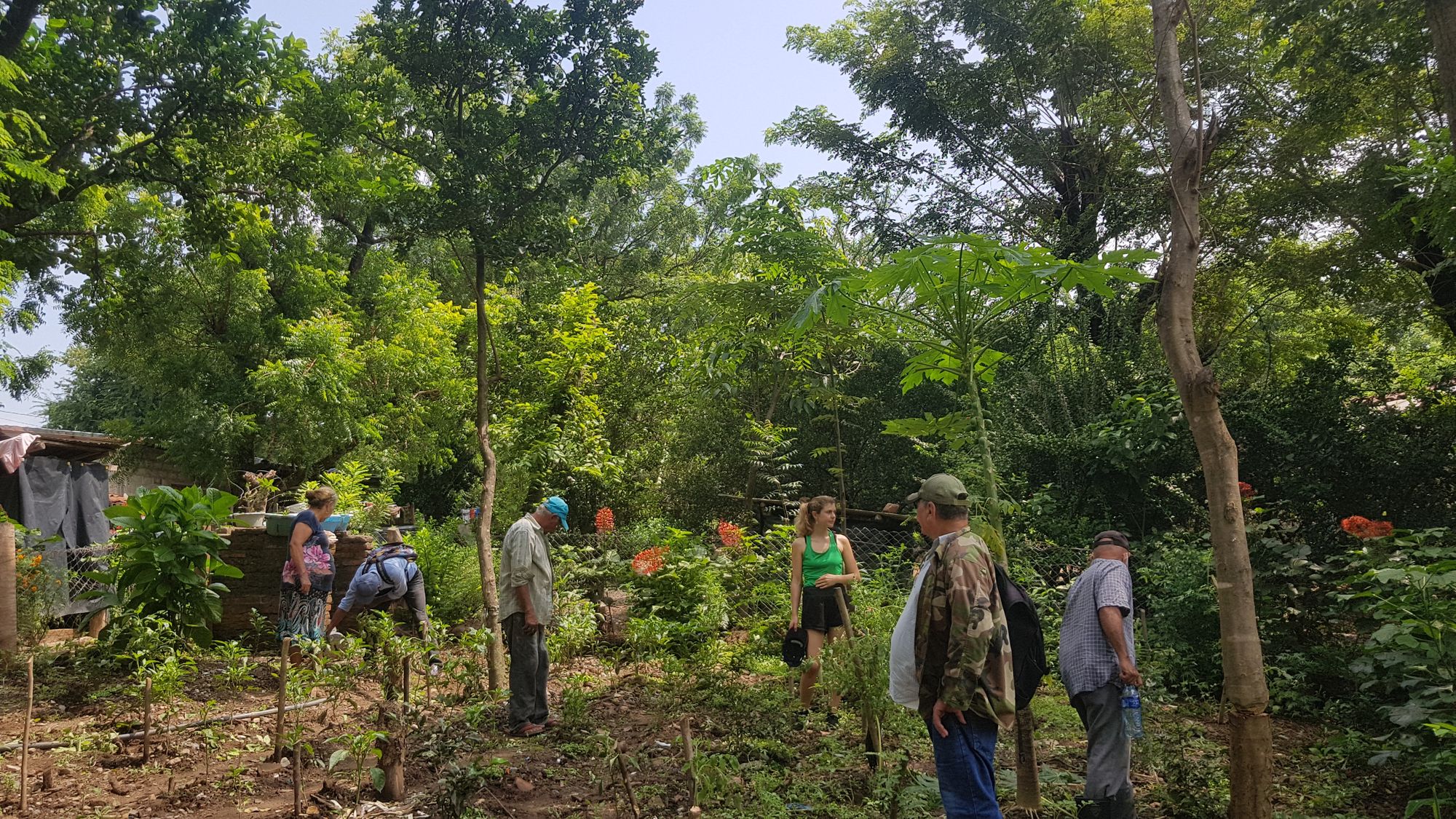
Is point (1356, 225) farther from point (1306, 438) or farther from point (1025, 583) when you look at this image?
point (1025, 583)

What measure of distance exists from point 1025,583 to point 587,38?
643 centimetres

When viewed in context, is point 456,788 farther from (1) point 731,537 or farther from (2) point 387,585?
(1) point 731,537

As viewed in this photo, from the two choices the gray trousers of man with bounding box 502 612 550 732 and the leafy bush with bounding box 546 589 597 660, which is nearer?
the gray trousers of man with bounding box 502 612 550 732

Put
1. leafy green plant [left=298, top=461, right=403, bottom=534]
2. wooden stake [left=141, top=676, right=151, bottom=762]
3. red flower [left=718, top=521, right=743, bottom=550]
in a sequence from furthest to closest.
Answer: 1. leafy green plant [left=298, top=461, right=403, bottom=534]
2. red flower [left=718, top=521, right=743, bottom=550]
3. wooden stake [left=141, top=676, right=151, bottom=762]

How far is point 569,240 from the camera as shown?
8.41 metres

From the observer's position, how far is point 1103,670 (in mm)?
4137

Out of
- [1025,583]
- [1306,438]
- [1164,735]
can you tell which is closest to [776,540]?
[1025,583]

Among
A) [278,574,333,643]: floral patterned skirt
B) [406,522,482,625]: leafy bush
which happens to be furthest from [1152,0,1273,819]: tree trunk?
[406,522,482,625]: leafy bush

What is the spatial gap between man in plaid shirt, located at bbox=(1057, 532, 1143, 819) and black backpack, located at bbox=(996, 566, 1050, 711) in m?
0.77

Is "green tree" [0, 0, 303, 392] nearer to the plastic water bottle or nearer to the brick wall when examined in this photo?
the brick wall

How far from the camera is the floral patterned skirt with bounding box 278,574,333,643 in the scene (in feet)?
23.9

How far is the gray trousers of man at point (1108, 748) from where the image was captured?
13.2ft

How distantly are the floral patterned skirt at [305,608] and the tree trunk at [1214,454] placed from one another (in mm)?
6824

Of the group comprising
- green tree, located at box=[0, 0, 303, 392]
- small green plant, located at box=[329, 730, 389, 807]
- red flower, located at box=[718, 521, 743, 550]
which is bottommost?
small green plant, located at box=[329, 730, 389, 807]
